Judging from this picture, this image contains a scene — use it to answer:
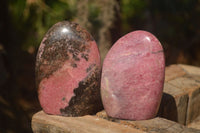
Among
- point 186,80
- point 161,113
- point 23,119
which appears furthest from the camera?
point 23,119

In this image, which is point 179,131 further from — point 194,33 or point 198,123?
point 194,33

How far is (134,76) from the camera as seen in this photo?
1.52 m

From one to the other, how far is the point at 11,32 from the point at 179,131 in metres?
2.71

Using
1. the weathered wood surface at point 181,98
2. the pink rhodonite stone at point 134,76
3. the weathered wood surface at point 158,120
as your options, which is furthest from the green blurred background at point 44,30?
the pink rhodonite stone at point 134,76

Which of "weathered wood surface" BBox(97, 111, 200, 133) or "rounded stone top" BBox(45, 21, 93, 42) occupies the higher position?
"rounded stone top" BBox(45, 21, 93, 42)

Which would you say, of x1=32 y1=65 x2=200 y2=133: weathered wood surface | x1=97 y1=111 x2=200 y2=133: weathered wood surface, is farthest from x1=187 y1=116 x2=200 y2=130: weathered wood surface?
x1=97 y1=111 x2=200 y2=133: weathered wood surface

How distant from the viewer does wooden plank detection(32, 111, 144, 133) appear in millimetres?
1498

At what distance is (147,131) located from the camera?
148cm

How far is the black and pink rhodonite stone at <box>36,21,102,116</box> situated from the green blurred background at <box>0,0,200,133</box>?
138cm

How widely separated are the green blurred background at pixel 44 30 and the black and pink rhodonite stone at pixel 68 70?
4.53 ft

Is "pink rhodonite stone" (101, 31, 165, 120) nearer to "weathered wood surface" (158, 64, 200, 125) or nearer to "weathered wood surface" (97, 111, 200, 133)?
"weathered wood surface" (97, 111, 200, 133)

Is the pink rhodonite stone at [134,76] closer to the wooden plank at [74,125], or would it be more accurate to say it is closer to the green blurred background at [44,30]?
the wooden plank at [74,125]

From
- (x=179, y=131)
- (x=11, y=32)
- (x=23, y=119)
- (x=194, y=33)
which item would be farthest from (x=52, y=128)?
(x=194, y=33)

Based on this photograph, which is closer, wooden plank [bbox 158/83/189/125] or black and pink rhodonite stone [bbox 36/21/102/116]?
black and pink rhodonite stone [bbox 36/21/102/116]
